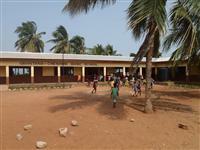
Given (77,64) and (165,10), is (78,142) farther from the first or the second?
(77,64)

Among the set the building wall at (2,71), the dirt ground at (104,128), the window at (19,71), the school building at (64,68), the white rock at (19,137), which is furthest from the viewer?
the window at (19,71)

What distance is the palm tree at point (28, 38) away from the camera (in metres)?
46.1

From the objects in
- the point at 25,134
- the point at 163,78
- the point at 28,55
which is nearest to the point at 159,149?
the point at 25,134

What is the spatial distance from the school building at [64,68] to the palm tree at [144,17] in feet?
53.9

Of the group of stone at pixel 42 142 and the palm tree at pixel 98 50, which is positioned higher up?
the palm tree at pixel 98 50

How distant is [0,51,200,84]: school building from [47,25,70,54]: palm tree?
8570 millimetres

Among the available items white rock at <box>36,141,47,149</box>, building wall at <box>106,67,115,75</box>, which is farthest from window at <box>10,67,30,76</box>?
white rock at <box>36,141,47,149</box>

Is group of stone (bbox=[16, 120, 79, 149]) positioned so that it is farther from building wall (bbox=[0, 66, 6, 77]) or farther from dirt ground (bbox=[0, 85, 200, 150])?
building wall (bbox=[0, 66, 6, 77])

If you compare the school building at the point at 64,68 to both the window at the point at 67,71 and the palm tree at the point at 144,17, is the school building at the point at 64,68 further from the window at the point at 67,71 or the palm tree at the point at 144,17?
the palm tree at the point at 144,17

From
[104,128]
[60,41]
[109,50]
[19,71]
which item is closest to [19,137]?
[104,128]

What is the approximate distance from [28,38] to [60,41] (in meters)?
5.43

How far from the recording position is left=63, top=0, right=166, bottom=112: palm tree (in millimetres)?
9093

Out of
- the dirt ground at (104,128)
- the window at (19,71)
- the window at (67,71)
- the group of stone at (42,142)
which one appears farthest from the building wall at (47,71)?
the group of stone at (42,142)

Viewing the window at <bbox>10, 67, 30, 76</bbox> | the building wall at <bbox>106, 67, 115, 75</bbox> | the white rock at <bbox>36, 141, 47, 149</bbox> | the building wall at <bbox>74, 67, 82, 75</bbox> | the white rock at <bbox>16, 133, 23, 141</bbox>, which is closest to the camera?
the white rock at <bbox>36, 141, 47, 149</bbox>
